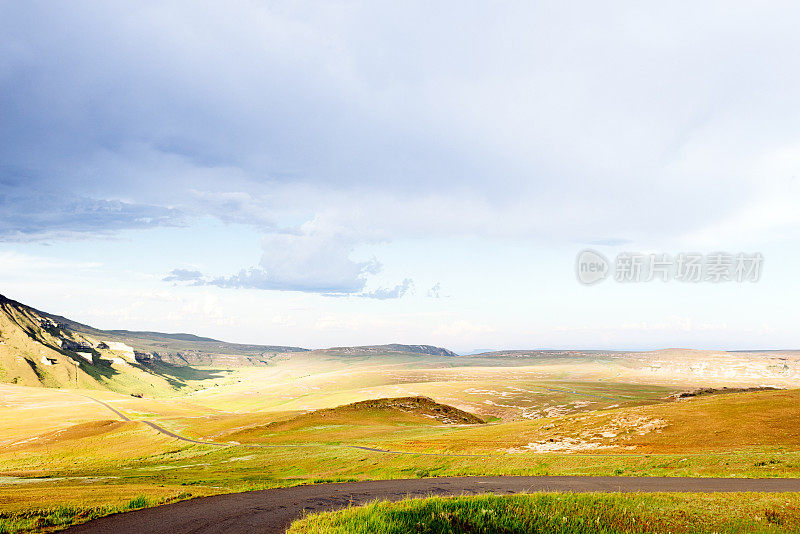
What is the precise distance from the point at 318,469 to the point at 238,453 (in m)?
25.0

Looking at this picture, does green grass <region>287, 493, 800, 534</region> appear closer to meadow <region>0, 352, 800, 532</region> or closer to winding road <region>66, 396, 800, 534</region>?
winding road <region>66, 396, 800, 534</region>

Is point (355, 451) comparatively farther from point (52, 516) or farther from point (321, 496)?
point (52, 516)

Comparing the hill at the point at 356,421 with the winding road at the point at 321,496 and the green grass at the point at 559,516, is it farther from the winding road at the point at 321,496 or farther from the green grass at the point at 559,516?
the green grass at the point at 559,516

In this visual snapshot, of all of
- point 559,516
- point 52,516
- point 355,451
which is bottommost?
point 355,451

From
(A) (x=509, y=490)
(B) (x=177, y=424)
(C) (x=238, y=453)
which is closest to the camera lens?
(A) (x=509, y=490)

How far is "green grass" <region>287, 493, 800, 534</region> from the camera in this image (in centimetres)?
1185

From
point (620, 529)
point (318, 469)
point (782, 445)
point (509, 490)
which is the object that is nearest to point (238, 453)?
point (318, 469)

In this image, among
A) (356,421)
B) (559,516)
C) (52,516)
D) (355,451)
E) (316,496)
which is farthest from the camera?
(356,421)

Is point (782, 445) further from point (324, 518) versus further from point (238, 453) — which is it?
point (238, 453)

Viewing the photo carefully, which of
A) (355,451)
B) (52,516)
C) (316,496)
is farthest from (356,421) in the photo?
(52,516)

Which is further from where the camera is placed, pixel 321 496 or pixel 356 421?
pixel 356 421

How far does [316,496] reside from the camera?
77.8ft

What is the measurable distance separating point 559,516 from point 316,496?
1539 centimetres

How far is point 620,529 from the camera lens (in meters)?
12.9
